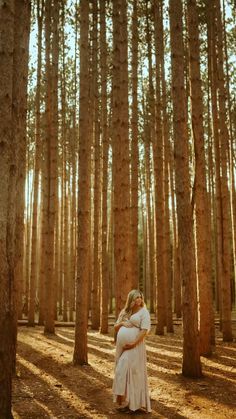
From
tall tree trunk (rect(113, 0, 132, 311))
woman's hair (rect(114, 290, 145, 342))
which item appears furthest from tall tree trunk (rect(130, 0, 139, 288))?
woman's hair (rect(114, 290, 145, 342))

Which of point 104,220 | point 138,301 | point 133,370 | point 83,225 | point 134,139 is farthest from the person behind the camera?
point 104,220

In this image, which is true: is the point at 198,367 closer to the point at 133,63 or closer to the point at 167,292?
the point at 167,292

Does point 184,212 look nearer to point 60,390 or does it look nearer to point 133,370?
point 133,370

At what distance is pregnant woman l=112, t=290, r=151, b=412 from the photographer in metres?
4.53

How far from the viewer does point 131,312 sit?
4.82m

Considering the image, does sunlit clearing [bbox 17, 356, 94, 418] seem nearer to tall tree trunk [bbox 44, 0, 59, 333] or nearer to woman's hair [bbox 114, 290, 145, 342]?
woman's hair [bbox 114, 290, 145, 342]

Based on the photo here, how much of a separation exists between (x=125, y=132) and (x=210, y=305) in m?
3.67

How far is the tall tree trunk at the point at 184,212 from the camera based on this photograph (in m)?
5.93

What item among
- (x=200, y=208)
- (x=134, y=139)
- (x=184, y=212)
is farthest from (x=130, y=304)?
(x=134, y=139)

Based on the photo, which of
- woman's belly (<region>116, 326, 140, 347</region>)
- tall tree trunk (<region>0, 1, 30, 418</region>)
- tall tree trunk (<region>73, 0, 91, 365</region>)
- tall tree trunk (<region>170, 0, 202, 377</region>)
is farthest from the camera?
tall tree trunk (<region>73, 0, 91, 365</region>)

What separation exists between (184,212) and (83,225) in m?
1.74

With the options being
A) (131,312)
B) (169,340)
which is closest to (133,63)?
(169,340)

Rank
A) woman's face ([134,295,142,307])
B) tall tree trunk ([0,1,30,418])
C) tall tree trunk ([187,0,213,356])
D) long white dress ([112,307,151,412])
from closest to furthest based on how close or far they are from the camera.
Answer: tall tree trunk ([0,1,30,418])
long white dress ([112,307,151,412])
woman's face ([134,295,142,307])
tall tree trunk ([187,0,213,356])

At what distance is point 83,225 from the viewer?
6.92m
